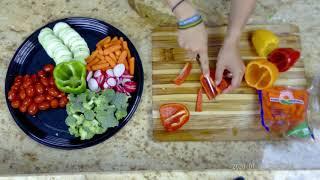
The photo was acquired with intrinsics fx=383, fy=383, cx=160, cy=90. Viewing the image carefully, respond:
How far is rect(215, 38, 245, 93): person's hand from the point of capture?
122 cm

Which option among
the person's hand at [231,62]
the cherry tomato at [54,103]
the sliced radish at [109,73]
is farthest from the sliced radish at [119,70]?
the person's hand at [231,62]

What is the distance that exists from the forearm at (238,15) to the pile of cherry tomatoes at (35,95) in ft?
2.00

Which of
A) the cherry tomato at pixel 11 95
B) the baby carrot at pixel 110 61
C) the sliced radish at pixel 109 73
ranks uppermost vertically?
the baby carrot at pixel 110 61

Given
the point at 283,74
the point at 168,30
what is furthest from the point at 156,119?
the point at 283,74

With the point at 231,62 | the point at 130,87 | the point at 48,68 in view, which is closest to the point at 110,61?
the point at 130,87

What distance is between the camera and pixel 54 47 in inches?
53.9

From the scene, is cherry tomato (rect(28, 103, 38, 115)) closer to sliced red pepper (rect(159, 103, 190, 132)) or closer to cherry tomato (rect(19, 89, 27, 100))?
cherry tomato (rect(19, 89, 27, 100))

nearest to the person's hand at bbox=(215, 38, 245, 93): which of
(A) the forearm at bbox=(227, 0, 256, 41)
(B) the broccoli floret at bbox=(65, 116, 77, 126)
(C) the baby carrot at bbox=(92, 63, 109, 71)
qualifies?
(A) the forearm at bbox=(227, 0, 256, 41)

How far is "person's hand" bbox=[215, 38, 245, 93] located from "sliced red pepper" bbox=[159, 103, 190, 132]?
16 centimetres

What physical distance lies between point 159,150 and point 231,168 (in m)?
0.25

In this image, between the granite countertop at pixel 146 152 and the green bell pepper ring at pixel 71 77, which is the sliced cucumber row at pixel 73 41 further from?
the granite countertop at pixel 146 152

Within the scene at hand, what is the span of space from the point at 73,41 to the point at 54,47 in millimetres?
70

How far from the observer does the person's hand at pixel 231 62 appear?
1.22 metres

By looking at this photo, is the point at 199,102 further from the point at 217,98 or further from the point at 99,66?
the point at 99,66
